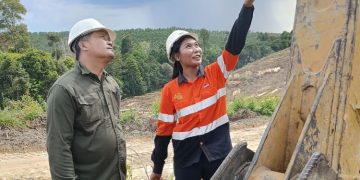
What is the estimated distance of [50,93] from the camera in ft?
9.93

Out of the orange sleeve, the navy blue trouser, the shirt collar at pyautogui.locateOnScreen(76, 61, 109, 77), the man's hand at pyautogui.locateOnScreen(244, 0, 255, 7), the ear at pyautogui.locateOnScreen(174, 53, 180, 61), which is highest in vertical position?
the man's hand at pyautogui.locateOnScreen(244, 0, 255, 7)

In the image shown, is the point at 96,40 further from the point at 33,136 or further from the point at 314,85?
the point at 33,136

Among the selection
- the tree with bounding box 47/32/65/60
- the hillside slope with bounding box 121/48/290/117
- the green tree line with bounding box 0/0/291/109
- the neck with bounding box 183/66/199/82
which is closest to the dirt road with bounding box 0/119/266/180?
the neck with bounding box 183/66/199/82

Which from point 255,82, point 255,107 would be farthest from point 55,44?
point 255,107

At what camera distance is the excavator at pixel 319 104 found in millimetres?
2135

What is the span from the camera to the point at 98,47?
3.18 m

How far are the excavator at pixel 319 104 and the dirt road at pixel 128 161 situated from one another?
5.45m

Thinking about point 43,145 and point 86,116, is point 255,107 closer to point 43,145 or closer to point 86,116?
point 43,145

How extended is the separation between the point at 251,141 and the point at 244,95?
11.4 m

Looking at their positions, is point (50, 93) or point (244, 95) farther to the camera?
point (244, 95)

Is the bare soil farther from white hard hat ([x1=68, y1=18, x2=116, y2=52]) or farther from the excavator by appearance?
the excavator

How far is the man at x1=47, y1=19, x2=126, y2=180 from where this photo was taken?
2.94 meters

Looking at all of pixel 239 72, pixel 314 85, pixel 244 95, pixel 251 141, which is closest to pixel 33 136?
pixel 251 141

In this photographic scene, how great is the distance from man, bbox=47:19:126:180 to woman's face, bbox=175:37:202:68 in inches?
21.5
